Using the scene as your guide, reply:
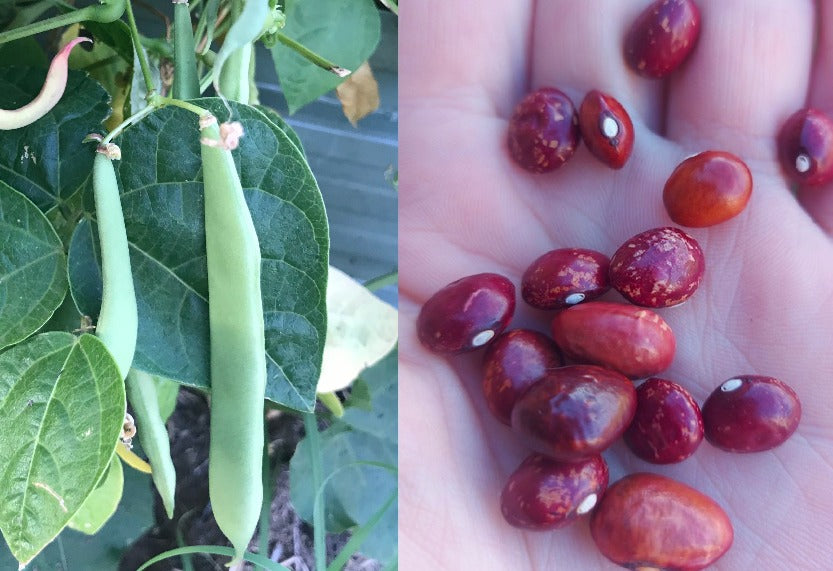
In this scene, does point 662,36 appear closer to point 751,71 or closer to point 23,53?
point 751,71

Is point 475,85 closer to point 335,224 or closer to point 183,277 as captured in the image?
point 335,224

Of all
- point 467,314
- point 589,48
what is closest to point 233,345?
point 467,314

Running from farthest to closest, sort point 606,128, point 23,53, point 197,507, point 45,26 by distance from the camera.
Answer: point 606,128, point 197,507, point 23,53, point 45,26

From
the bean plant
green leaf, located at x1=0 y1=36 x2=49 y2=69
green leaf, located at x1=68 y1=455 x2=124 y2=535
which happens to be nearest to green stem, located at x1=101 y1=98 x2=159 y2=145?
the bean plant

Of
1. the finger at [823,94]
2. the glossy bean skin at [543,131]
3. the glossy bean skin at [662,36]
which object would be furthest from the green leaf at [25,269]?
the finger at [823,94]

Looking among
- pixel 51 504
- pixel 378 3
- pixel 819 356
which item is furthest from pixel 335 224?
pixel 819 356

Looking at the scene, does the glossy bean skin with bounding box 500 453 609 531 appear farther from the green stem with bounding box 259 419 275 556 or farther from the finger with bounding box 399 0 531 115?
the finger with bounding box 399 0 531 115
